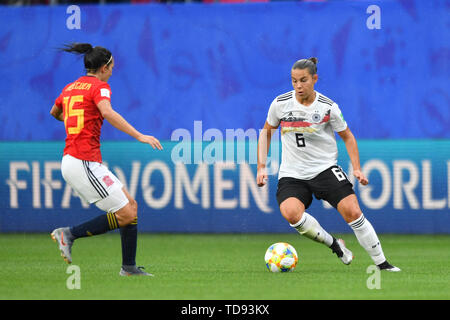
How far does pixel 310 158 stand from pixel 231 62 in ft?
17.8

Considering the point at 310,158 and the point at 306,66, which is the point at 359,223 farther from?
the point at 306,66

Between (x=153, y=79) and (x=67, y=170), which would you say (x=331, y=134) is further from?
(x=153, y=79)

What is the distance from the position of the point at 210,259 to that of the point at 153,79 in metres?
4.59

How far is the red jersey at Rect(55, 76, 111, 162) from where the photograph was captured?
7656 mm

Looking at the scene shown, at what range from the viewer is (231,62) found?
13500mm

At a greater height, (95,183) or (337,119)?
(337,119)

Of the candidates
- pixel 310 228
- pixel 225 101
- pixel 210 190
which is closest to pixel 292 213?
pixel 310 228

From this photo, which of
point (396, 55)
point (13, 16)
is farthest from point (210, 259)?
point (13, 16)

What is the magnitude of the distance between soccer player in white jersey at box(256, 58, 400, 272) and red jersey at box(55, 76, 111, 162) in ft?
5.06

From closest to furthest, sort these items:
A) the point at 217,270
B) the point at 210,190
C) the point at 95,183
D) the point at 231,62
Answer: the point at 95,183
the point at 217,270
the point at 210,190
the point at 231,62

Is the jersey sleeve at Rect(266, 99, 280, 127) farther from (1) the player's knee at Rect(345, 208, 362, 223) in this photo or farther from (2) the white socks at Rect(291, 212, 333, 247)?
(1) the player's knee at Rect(345, 208, 362, 223)

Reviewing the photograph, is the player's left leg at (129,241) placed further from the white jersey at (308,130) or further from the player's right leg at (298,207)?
the white jersey at (308,130)

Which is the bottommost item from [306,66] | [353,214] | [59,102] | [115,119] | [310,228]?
[310,228]

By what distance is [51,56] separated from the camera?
549 inches
